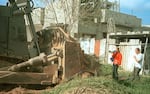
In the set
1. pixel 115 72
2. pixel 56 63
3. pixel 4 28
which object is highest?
pixel 4 28

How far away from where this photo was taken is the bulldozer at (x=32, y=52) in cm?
1112

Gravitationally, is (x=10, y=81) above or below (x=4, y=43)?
below

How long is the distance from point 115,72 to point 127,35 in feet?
39.9

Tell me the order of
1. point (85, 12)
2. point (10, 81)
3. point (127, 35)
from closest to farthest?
point (10, 81)
point (127, 35)
point (85, 12)

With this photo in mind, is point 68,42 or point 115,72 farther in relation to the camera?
point 115,72

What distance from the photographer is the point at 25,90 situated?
10.9m

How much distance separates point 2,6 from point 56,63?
8.28 feet

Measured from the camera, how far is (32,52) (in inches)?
487

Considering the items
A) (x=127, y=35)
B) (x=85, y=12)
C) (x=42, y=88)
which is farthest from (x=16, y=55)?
(x=85, y=12)

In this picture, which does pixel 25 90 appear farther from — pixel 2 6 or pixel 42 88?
pixel 2 6

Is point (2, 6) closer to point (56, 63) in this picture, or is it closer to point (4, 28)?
point (4, 28)

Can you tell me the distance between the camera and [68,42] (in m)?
11.7

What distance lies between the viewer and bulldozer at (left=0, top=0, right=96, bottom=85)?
11.1 m

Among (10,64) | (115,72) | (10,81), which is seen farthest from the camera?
(115,72)
